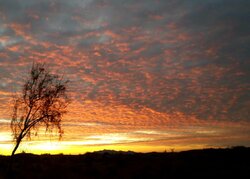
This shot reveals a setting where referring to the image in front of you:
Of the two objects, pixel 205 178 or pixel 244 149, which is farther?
pixel 244 149

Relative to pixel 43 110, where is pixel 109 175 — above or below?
below

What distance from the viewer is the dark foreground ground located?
35.3 metres

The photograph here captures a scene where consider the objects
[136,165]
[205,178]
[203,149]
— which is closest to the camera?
[205,178]

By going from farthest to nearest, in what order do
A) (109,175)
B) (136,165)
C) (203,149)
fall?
(203,149) < (136,165) < (109,175)

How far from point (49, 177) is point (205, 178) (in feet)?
57.4

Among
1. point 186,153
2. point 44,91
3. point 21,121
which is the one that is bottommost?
point 186,153

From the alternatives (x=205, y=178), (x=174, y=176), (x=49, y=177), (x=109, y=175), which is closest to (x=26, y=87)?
(x=49, y=177)

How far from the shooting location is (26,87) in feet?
142

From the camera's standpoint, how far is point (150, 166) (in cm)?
4025

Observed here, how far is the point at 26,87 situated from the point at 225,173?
25057 millimetres

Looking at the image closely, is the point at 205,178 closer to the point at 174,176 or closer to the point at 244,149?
the point at 174,176

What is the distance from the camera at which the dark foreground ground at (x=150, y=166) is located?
3531 centimetres

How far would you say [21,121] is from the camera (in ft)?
139

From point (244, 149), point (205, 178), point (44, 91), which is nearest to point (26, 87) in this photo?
point (44, 91)
